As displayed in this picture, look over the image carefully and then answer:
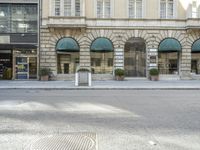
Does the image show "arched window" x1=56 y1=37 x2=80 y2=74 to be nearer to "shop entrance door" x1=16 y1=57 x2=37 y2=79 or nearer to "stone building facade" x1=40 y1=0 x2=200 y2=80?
"stone building facade" x1=40 y1=0 x2=200 y2=80

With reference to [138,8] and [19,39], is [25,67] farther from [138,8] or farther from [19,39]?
[138,8]

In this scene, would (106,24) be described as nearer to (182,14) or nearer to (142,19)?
(142,19)

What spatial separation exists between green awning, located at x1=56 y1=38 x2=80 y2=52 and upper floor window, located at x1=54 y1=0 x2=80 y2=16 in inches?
104

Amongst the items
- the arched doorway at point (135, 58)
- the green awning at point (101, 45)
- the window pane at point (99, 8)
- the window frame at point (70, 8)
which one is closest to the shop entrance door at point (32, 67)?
the window frame at point (70, 8)

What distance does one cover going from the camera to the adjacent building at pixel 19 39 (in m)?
29.1

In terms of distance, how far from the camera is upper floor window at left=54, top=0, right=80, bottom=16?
29.3 meters

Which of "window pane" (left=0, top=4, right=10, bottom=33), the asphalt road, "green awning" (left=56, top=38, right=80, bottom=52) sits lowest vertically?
the asphalt road

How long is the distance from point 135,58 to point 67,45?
724cm

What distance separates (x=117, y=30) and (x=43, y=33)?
24.3 ft

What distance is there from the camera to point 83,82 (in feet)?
75.4

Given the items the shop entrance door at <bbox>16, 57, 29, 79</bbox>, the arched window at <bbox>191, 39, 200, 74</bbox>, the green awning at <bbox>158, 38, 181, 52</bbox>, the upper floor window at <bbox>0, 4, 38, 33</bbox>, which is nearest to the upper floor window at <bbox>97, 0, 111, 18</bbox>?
the green awning at <bbox>158, 38, 181, 52</bbox>

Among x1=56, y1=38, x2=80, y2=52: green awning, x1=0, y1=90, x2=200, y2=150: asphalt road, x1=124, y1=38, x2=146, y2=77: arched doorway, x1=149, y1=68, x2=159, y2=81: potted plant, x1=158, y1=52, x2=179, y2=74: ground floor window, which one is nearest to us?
x1=0, y1=90, x2=200, y2=150: asphalt road

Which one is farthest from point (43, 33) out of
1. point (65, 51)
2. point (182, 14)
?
point (182, 14)

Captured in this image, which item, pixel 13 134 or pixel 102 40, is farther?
pixel 102 40
